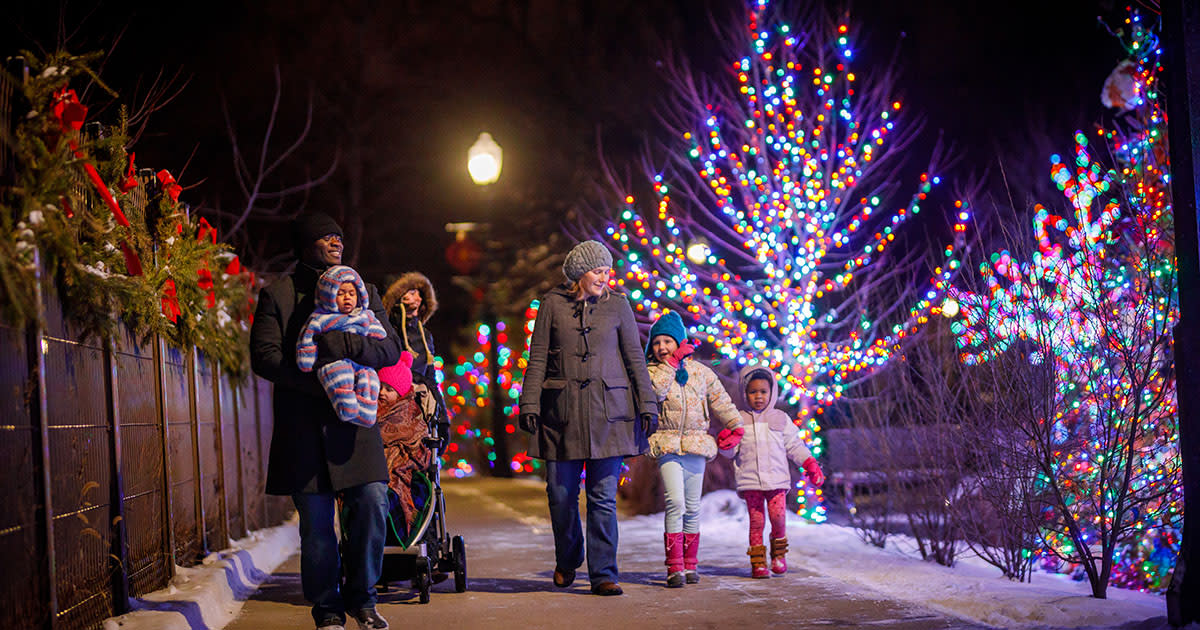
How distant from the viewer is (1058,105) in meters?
16.9

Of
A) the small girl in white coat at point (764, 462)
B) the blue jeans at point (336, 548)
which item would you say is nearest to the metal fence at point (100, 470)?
the blue jeans at point (336, 548)

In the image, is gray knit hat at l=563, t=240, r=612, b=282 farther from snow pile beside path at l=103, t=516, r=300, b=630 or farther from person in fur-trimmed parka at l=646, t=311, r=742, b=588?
snow pile beside path at l=103, t=516, r=300, b=630

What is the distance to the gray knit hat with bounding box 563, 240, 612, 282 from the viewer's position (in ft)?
23.5

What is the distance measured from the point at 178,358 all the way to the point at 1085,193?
692 cm

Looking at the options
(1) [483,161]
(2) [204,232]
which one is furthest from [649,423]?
(1) [483,161]

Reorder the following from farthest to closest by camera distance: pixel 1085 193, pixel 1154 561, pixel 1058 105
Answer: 1. pixel 1058 105
2. pixel 1154 561
3. pixel 1085 193

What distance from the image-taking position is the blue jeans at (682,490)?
7.30 m

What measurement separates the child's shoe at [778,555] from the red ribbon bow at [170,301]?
424cm

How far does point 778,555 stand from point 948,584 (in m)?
1.22

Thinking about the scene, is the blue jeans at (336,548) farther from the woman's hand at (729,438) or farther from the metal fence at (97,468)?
the woman's hand at (729,438)

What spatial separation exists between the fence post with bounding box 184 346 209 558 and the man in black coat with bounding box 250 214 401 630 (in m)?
2.73

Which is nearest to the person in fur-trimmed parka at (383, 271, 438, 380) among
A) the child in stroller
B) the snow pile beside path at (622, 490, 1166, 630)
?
the child in stroller

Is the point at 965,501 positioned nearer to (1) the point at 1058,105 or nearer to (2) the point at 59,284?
(2) the point at 59,284

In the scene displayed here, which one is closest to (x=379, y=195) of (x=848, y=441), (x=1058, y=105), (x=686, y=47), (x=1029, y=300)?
(x=686, y=47)
